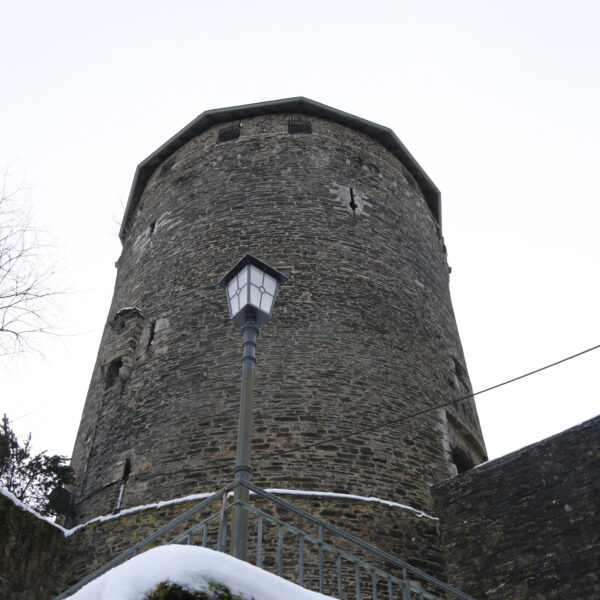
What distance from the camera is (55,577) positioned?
838 cm

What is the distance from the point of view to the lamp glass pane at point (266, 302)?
17.6 ft

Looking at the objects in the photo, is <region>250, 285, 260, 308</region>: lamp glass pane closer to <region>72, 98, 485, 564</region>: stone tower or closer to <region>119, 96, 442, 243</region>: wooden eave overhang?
<region>72, 98, 485, 564</region>: stone tower

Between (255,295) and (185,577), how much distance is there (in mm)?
2405

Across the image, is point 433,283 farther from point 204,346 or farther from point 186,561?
point 186,561

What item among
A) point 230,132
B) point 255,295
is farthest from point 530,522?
point 230,132

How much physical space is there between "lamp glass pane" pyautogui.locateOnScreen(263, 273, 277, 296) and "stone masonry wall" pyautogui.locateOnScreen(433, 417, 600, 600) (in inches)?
163

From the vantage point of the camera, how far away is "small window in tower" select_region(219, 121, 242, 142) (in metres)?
13.6

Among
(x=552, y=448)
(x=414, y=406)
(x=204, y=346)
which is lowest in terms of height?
(x=552, y=448)

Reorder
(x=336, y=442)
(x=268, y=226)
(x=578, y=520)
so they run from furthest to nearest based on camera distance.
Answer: (x=268, y=226)
(x=336, y=442)
(x=578, y=520)

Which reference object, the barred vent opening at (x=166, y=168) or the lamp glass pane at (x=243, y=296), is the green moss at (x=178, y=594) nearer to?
the lamp glass pane at (x=243, y=296)

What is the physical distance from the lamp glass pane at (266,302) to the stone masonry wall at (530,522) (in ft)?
13.5

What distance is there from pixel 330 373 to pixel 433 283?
12.4ft

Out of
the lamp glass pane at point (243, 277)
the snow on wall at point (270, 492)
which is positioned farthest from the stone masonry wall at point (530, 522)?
the lamp glass pane at point (243, 277)

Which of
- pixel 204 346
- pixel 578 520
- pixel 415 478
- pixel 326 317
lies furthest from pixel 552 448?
pixel 204 346
